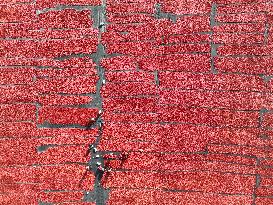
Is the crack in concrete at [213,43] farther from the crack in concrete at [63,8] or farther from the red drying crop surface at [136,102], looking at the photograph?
the crack in concrete at [63,8]

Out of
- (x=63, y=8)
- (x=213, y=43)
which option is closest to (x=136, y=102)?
(x=213, y=43)

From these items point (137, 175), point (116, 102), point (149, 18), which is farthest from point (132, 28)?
point (137, 175)

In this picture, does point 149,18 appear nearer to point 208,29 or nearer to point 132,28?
point 132,28

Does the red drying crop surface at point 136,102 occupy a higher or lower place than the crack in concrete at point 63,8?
lower

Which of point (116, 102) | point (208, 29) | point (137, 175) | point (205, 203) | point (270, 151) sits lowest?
point (205, 203)

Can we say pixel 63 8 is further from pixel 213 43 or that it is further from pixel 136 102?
pixel 213 43

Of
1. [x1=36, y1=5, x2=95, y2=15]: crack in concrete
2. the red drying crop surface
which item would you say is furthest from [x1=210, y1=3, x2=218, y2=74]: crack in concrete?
[x1=36, y1=5, x2=95, y2=15]: crack in concrete

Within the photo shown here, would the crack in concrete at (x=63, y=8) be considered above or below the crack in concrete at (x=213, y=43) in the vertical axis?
above

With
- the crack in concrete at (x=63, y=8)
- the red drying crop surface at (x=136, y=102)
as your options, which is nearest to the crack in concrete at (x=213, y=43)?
the red drying crop surface at (x=136, y=102)

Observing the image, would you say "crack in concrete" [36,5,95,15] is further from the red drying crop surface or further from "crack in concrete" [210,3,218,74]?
"crack in concrete" [210,3,218,74]
